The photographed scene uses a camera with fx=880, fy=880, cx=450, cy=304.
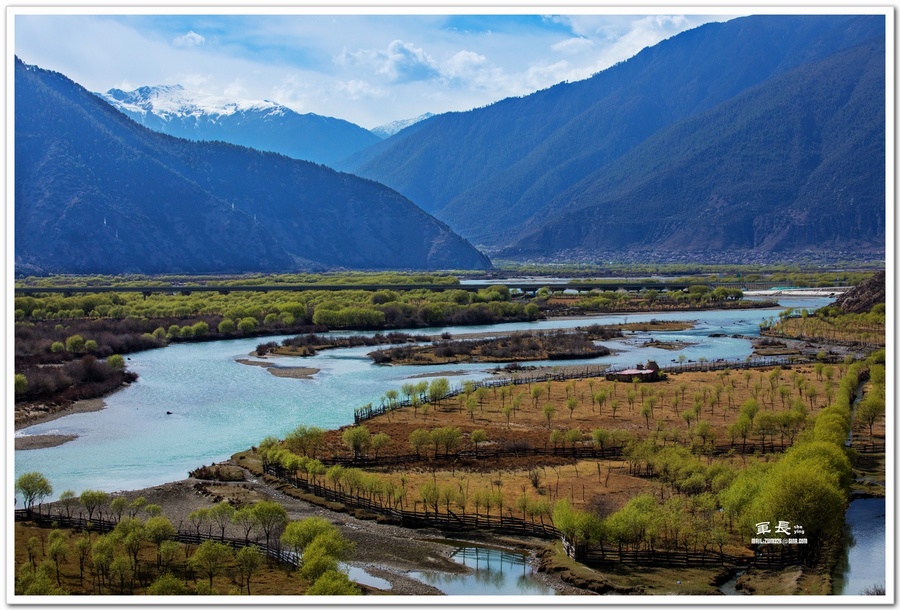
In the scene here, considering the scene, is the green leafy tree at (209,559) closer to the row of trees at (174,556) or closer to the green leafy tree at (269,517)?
the row of trees at (174,556)

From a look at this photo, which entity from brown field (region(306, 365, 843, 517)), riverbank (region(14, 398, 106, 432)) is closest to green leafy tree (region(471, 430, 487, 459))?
brown field (region(306, 365, 843, 517))

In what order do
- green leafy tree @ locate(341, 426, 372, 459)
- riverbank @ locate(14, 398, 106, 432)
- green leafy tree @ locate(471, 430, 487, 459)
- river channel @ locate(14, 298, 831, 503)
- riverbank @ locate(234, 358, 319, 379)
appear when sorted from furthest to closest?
1. riverbank @ locate(234, 358, 319, 379)
2. riverbank @ locate(14, 398, 106, 432)
3. green leafy tree @ locate(471, 430, 487, 459)
4. green leafy tree @ locate(341, 426, 372, 459)
5. river channel @ locate(14, 298, 831, 503)

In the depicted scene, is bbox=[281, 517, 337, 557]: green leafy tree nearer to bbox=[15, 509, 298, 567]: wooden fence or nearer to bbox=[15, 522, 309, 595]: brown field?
bbox=[15, 509, 298, 567]: wooden fence

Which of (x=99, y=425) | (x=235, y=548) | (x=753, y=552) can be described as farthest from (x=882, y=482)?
(x=99, y=425)

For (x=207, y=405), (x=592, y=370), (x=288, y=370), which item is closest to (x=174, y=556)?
(x=207, y=405)

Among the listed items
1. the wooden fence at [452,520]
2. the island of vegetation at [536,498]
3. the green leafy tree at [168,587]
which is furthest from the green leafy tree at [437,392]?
the green leafy tree at [168,587]
